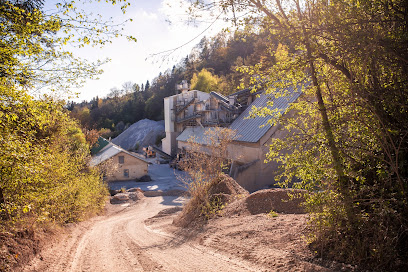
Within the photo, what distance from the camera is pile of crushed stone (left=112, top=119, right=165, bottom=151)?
7231cm

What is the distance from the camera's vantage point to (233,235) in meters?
8.20

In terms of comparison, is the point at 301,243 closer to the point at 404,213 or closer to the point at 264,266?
the point at 264,266

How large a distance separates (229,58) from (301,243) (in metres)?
74.5

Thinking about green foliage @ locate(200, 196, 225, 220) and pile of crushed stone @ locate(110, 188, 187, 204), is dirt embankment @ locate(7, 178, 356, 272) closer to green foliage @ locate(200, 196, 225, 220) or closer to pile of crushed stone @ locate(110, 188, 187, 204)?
green foliage @ locate(200, 196, 225, 220)

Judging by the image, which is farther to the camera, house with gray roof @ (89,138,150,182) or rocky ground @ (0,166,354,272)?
house with gray roof @ (89,138,150,182)

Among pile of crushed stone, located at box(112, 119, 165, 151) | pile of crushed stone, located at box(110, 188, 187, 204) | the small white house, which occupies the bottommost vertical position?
pile of crushed stone, located at box(110, 188, 187, 204)

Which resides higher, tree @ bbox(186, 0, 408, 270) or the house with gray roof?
tree @ bbox(186, 0, 408, 270)

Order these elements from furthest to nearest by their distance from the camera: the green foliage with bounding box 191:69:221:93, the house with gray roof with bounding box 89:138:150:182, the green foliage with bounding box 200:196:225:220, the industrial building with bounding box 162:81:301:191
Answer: the green foliage with bounding box 191:69:221:93 → the house with gray roof with bounding box 89:138:150:182 → the industrial building with bounding box 162:81:301:191 → the green foliage with bounding box 200:196:225:220

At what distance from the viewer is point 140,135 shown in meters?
74.7

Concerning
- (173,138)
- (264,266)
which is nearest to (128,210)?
(264,266)

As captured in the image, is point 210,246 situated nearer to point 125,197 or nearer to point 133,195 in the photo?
point 125,197

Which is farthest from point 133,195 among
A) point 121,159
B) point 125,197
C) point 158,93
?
point 158,93

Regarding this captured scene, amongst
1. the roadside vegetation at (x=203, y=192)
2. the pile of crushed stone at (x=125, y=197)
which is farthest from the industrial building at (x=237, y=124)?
the pile of crushed stone at (x=125, y=197)

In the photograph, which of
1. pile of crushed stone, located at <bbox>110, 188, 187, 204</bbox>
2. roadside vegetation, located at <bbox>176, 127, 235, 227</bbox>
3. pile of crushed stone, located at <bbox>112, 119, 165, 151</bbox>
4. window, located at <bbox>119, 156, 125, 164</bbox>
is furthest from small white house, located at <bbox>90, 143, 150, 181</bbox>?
pile of crushed stone, located at <bbox>112, 119, 165, 151</bbox>
